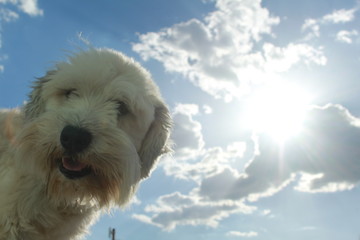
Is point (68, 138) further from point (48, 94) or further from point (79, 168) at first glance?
point (48, 94)

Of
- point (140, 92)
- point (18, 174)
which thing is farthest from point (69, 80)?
point (18, 174)

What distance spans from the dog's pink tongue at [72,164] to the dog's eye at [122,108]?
1085 millimetres

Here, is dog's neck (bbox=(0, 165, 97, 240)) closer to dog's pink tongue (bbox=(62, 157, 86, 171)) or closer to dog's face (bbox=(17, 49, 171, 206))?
dog's face (bbox=(17, 49, 171, 206))

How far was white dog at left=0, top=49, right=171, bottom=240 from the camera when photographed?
5730mm

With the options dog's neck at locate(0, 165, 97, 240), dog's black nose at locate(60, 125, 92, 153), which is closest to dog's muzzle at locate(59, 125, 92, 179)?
dog's black nose at locate(60, 125, 92, 153)

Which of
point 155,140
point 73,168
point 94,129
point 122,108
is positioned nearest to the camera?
point 94,129

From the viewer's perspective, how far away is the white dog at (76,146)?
573 centimetres

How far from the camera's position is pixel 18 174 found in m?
6.21

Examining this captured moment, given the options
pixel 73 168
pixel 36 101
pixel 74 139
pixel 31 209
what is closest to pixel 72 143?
pixel 74 139

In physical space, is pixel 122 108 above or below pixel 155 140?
above

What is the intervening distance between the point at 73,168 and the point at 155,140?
1668 mm

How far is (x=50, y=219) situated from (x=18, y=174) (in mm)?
796

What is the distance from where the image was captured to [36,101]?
22.3 feet

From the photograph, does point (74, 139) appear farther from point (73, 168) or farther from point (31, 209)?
point (31, 209)
